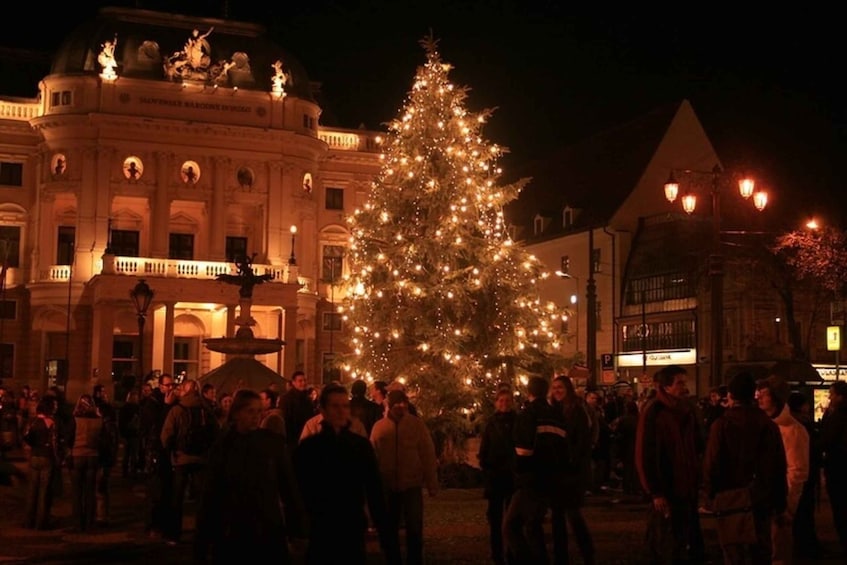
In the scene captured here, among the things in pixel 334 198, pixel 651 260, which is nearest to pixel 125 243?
pixel 334 198

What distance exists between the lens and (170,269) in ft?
→ 176

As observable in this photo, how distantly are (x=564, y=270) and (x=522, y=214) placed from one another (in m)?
10.4

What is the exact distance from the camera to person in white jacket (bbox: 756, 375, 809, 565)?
10.8m

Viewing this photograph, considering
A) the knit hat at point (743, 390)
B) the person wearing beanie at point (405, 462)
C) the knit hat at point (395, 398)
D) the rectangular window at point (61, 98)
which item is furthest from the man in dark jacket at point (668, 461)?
the rectangular window at point (61, 98)

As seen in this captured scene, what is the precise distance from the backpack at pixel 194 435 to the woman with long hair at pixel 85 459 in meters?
2.25

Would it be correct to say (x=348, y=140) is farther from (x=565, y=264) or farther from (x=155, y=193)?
(x=565, y=264)

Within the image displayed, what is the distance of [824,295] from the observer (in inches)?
1865

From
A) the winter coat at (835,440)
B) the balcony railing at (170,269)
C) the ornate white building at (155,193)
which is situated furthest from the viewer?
the ornate white building at (155,193)

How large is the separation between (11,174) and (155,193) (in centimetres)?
753

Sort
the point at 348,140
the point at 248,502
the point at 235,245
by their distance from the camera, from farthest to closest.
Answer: the point at 348,140, the point at 235,245, the point at 248,502

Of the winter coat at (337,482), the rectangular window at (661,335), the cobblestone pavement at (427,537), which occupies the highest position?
the rectangular window at (661,335)

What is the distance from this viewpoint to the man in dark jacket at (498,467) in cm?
1286

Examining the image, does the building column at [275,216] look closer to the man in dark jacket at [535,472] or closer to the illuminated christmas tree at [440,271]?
the illuminated christmas tree at [440,271]

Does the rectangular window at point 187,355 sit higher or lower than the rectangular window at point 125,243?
lower
